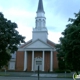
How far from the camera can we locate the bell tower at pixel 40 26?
65.1 m

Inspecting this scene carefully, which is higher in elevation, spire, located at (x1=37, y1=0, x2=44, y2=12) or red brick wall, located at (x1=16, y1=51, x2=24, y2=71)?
spire, located at (x1=37, y1=0, x2=44, y2=12)

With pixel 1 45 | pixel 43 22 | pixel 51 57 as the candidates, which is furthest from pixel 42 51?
pixel 1 45

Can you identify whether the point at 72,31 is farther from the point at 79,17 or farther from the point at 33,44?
the point at 33,44

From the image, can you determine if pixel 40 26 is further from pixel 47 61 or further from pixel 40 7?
pixel 47 61

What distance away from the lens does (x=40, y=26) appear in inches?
2598

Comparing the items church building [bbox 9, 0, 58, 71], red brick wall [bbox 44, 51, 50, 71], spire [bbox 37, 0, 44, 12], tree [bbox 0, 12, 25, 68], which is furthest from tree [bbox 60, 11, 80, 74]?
spire [bbox 37, 0, 44, 12]

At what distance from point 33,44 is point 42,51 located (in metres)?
3.25

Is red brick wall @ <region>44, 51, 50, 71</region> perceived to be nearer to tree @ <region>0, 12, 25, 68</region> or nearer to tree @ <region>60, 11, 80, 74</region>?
tree @ <region>0, 12, 25, 68</region>

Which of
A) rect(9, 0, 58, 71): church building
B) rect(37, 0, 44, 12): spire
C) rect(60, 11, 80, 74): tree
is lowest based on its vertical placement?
rect(60, 11, 80, 74): tree

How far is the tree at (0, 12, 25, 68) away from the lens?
1834 cm

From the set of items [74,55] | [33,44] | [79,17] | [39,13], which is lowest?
[74,55]

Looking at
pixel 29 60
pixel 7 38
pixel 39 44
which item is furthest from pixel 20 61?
pixel 7 38

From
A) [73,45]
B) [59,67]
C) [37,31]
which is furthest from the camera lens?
[37,31]

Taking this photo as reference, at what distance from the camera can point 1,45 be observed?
731 inches
